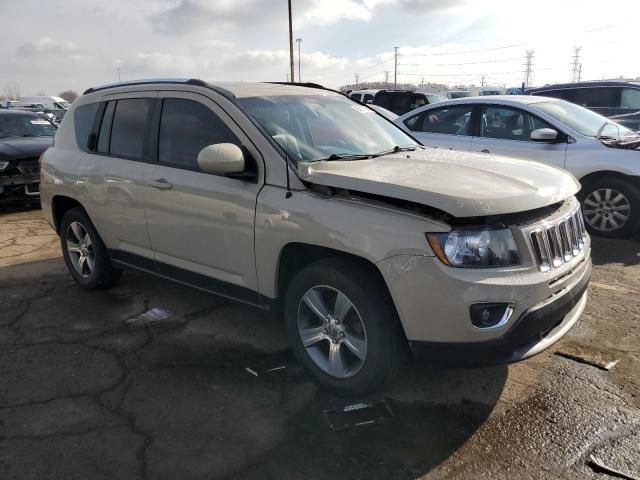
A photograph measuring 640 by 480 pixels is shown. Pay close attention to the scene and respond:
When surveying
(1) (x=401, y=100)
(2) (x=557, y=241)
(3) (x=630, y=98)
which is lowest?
(2) (x=557, y=241)

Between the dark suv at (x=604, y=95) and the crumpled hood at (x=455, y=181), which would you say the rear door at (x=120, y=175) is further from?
the dark suv at (x=604, y=95)

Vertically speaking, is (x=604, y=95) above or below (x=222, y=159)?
above

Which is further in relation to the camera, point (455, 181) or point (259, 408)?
point (259, 408)

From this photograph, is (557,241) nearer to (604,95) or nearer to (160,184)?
(160,184)

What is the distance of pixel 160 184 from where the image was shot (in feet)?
12.7

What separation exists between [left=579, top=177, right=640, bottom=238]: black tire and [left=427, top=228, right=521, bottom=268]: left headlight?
14.1 feet

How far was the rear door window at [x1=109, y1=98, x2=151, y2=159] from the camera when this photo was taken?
413 centimetres

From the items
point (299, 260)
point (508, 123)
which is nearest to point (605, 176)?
point (508, 123)

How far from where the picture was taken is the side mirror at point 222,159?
125 inches

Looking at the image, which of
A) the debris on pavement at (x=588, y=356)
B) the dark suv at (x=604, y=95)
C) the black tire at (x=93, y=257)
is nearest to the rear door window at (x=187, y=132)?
the black tire at (x=93, y=257)

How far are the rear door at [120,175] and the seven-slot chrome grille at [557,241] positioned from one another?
2.83 m

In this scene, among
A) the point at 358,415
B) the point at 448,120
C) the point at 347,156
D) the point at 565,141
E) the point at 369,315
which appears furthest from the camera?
the point at 448,120

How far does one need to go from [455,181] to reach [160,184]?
215 centimetres

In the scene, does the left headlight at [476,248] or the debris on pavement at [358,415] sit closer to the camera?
the left headlight at [476,248]
